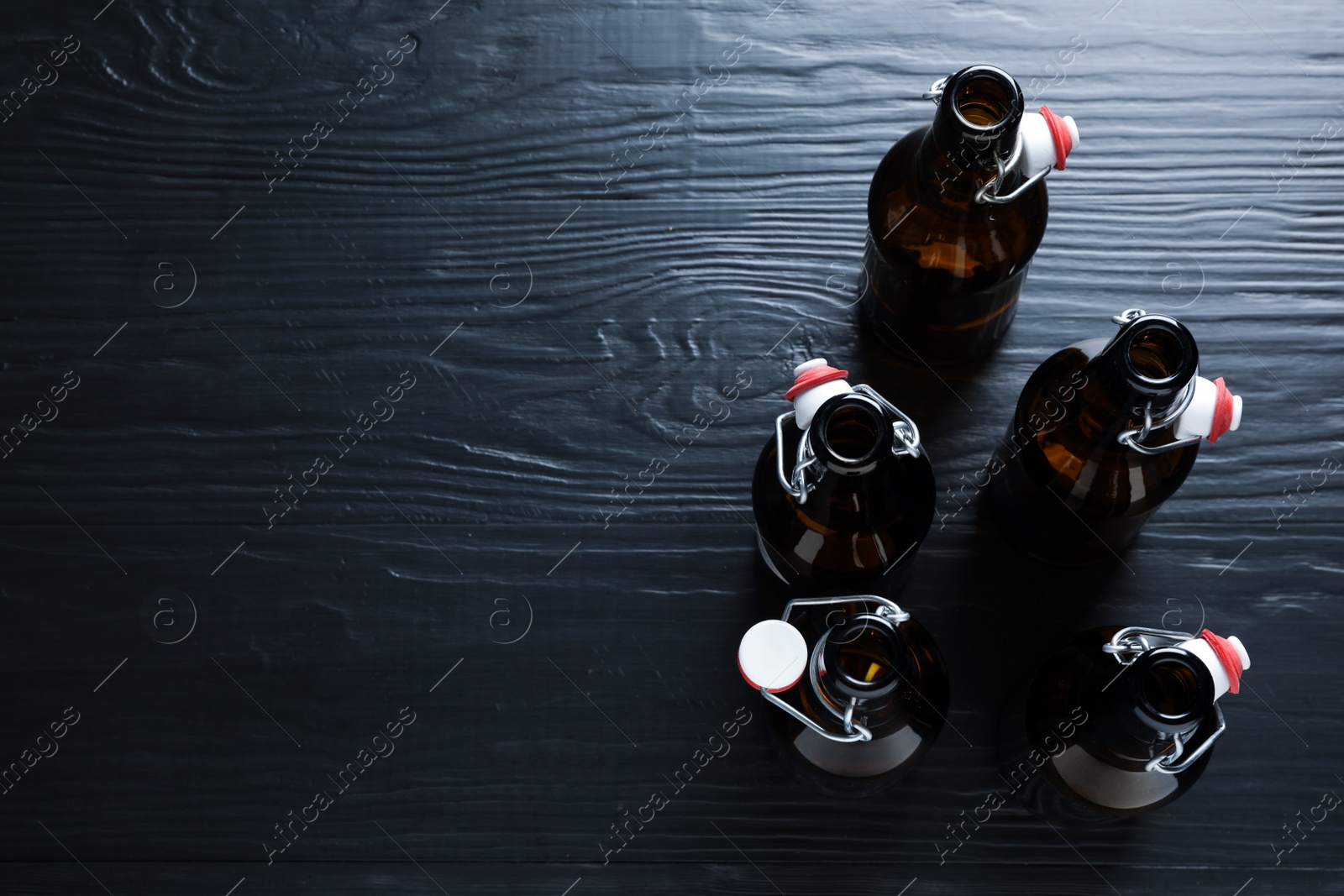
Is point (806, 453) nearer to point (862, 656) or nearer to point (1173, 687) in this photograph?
point (862, 656)

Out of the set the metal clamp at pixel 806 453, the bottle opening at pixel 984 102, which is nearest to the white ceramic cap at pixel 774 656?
the metal clamp at pixel 806 453

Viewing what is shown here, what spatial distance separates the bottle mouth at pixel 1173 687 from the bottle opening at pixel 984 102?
0.45 meters

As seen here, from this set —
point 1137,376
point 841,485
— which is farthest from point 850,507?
point 1137,376

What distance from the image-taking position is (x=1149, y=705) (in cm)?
73

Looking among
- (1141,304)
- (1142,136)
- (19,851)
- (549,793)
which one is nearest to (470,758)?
(549,793)

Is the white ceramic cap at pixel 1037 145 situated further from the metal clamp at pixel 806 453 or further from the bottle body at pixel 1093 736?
the bottle body at pixel 1093 736

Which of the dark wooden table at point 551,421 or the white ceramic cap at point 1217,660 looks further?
the dark wooden table at point 551,421

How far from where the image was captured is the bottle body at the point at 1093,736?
0.75m

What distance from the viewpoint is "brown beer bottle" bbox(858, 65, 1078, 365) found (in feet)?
2.61

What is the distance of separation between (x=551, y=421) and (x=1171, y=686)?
65 centimetres

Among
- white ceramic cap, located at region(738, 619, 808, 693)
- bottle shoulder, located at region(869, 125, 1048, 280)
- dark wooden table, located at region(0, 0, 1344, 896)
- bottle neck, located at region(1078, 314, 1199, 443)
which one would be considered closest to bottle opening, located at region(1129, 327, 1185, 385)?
bottle neck, located at region(1078, 314, 1199, 443)

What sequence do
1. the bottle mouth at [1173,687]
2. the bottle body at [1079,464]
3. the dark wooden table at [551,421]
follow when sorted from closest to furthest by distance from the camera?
the bottle mouth at [1173,687] → the bottle body at [1079,464] → the dark wooden table at [551,421]

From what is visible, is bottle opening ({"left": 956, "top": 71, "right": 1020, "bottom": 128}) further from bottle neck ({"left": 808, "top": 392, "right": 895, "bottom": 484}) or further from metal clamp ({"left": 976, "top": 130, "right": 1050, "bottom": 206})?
bottle neck ({"left": 808, "top": 392, "right": 895, "bottom": 484})

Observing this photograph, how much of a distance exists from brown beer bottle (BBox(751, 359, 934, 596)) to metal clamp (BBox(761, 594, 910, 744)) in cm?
2
